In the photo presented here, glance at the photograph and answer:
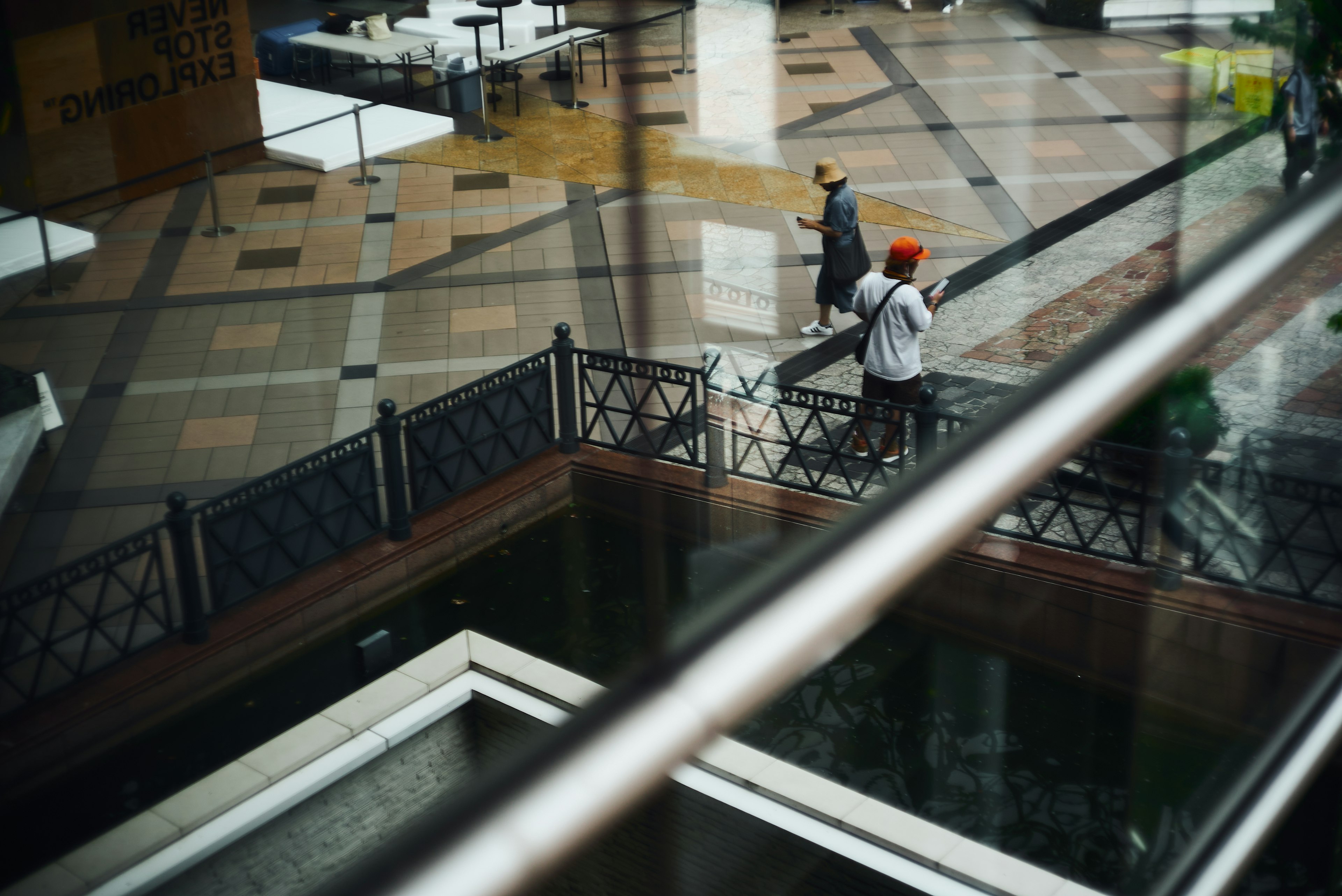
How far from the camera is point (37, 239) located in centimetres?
681

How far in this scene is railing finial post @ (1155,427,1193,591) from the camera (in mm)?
989

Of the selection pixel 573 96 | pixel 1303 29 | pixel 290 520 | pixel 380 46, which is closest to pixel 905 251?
pixel 290 520

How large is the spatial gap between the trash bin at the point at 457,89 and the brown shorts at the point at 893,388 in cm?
576

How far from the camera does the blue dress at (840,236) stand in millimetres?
5289

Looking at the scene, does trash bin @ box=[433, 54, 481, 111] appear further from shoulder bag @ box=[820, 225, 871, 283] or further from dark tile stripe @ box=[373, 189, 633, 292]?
shoulder bag @ box=[820, 225, 871, 283]

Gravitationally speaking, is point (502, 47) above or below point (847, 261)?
above

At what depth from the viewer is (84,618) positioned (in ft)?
13.5

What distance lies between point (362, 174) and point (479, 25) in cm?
195

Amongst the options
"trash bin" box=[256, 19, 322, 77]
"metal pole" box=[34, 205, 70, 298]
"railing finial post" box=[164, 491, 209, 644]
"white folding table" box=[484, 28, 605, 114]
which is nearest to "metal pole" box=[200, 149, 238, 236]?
"metal pole" box=[34, 205, 70, 298]

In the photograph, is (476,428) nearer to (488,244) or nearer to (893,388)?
(893,388)

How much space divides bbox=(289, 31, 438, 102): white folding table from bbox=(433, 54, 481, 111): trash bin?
0.94 ft

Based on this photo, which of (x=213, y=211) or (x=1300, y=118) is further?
(x=213, y=211)

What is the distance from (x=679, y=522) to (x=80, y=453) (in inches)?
176

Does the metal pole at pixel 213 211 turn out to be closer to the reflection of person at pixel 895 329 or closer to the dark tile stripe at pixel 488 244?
the dark tile stripe at pixel 488 244
